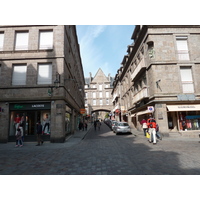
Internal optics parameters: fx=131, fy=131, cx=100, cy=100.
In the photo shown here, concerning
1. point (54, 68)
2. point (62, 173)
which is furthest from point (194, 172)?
point (54, 68)

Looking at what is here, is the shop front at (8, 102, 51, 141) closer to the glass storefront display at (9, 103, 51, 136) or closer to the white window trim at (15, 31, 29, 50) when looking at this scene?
the glass storefront display at (9, 103, 51, 136)

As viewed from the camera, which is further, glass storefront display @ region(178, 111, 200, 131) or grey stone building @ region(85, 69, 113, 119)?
grey stone building @ region(85, 69, 113, 119)

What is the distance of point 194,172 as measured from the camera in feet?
13.4

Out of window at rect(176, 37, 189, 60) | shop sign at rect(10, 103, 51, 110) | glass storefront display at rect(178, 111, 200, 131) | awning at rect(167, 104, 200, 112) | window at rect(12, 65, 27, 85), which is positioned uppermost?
window at rect(176, 37, 189, 60)

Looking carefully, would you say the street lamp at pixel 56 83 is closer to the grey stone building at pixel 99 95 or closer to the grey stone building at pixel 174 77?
the grey stone building at pixel 174 77

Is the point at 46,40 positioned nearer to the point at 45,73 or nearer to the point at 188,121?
the point at 45,73

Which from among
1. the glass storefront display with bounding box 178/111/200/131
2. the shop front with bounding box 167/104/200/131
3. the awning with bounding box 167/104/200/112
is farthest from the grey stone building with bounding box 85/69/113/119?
the awning with bounding box 167/104/200/112

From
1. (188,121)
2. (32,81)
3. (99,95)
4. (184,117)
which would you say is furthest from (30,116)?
(99,95)

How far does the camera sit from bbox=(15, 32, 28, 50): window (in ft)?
40.5

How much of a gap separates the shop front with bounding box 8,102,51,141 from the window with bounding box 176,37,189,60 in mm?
14415

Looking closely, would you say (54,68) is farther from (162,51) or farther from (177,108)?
(177,108)

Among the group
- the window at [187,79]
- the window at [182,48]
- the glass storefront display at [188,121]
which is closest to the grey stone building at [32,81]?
the window at [187,79]

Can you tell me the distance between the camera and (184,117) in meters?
13.5

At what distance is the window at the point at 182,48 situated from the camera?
14148 millimetres
